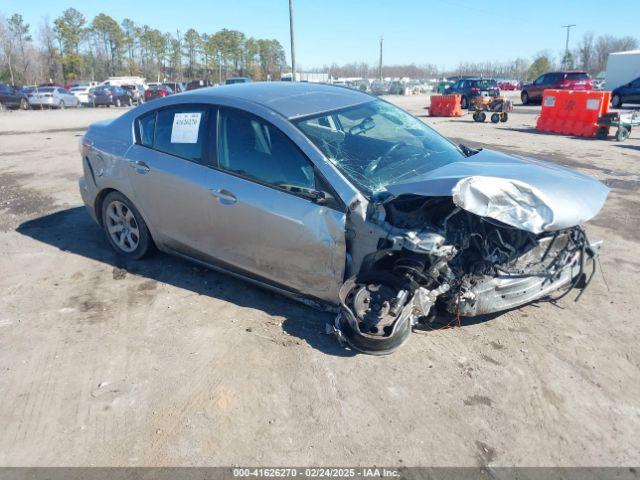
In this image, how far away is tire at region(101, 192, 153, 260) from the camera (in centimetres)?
478

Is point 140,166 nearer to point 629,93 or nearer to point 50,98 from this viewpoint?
point 629,93

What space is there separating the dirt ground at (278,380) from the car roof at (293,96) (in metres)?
1.58

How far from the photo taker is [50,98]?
35.1 m

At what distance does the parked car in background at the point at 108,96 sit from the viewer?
122 feet

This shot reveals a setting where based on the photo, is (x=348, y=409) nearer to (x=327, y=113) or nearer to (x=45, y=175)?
(x=327, y=113)

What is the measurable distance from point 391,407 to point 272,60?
93681 millimetres

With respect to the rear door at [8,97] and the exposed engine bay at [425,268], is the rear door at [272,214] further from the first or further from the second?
the rear door at [8,97]

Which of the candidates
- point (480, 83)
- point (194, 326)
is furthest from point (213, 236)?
point (480, 83)

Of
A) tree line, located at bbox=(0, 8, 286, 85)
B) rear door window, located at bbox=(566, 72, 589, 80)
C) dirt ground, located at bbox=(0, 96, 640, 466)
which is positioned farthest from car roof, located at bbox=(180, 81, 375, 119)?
tree line, located at bbox=(0, 8, 286, 85)

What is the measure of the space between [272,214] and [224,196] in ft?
1.63

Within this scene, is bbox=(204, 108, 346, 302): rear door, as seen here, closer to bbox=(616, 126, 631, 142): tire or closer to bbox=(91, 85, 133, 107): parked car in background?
bbox=(616, 126, 631, 142): tire

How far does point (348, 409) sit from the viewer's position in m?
2.93

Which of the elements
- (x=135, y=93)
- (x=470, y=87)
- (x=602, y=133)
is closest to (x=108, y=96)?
(x=135, y=93)

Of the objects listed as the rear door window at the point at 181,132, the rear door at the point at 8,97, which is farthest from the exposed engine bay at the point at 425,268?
the rear door at the point at 8,97
